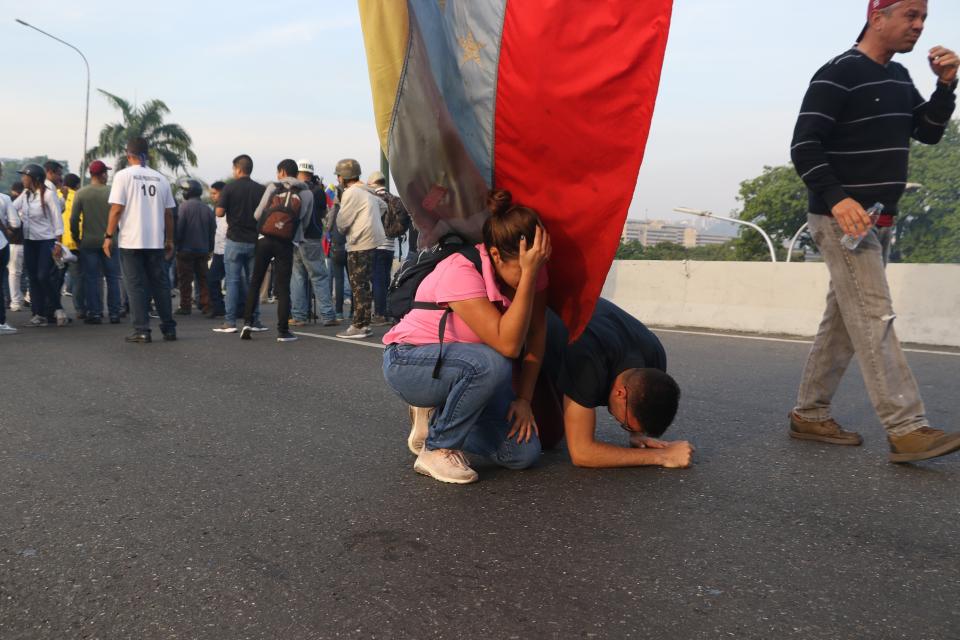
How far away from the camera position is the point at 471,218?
347cm

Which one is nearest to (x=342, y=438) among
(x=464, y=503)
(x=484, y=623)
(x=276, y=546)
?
(x=464, y=503)

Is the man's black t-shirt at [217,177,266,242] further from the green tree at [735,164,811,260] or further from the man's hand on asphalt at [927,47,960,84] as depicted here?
the green tree at [735,164,811,260]

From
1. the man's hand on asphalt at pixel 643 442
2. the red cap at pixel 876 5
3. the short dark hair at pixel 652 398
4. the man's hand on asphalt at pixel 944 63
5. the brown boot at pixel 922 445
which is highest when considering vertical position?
the red cap at pixel 876 5

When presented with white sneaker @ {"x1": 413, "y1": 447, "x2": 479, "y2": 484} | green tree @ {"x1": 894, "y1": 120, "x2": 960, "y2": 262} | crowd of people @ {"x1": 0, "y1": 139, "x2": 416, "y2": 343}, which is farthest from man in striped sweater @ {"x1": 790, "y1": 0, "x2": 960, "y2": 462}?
green tree @ {"x1": 894, "y1": 120, "x2": 960, "y2": 262}

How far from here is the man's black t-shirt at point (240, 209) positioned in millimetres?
9648

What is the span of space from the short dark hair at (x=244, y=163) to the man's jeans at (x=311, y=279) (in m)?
1.10

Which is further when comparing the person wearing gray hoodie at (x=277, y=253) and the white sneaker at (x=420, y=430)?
the person wearing gray hoodie at (x=277, y=253)

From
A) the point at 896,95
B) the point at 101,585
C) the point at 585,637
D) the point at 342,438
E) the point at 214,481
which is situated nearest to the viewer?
the point at 585,637

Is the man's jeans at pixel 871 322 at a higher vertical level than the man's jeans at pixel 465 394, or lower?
higher

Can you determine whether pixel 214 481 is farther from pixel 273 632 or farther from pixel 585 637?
pixel 585 637

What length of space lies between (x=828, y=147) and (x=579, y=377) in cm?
176

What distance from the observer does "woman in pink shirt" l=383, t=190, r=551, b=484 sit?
312 centimetres

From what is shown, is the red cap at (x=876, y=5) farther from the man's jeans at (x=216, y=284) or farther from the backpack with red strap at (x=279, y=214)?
the man's jeans at (x=216, y=284)

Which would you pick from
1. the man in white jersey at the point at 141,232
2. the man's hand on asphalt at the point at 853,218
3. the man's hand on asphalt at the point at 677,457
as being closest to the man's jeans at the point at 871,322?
the man's hand on asphalt at the point at 853,218
